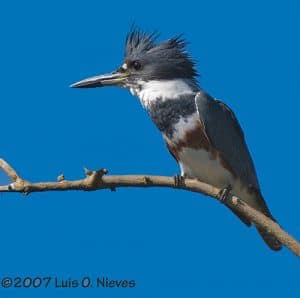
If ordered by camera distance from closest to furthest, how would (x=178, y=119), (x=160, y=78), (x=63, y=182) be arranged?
1. (x=63, y=182)
2. (x=178, y=119)
3. (x=160, y=78)

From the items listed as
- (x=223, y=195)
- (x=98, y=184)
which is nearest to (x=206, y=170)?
(x=223, y=195)

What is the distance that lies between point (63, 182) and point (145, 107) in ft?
5.95

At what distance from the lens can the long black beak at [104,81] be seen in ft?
17.0

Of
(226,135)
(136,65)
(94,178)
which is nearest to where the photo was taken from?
(94,178)

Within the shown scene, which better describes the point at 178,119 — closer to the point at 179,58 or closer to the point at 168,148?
the point at 168,148

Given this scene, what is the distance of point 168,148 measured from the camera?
5016 millimetres

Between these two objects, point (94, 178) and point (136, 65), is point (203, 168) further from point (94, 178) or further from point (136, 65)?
point (94, 178)

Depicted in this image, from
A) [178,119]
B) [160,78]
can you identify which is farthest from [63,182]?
[160,78]

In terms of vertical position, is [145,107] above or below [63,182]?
above

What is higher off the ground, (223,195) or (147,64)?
(147,64)

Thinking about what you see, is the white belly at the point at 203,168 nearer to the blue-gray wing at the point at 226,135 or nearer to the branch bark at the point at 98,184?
the blue-gray wing at the point at 226,135

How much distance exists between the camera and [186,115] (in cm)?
479

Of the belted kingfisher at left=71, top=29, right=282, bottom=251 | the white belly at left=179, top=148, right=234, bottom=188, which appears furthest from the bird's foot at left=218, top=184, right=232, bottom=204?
the white belly at left=179, top=148, right=234, bottom=188

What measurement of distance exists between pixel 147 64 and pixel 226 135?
2.59 feet
